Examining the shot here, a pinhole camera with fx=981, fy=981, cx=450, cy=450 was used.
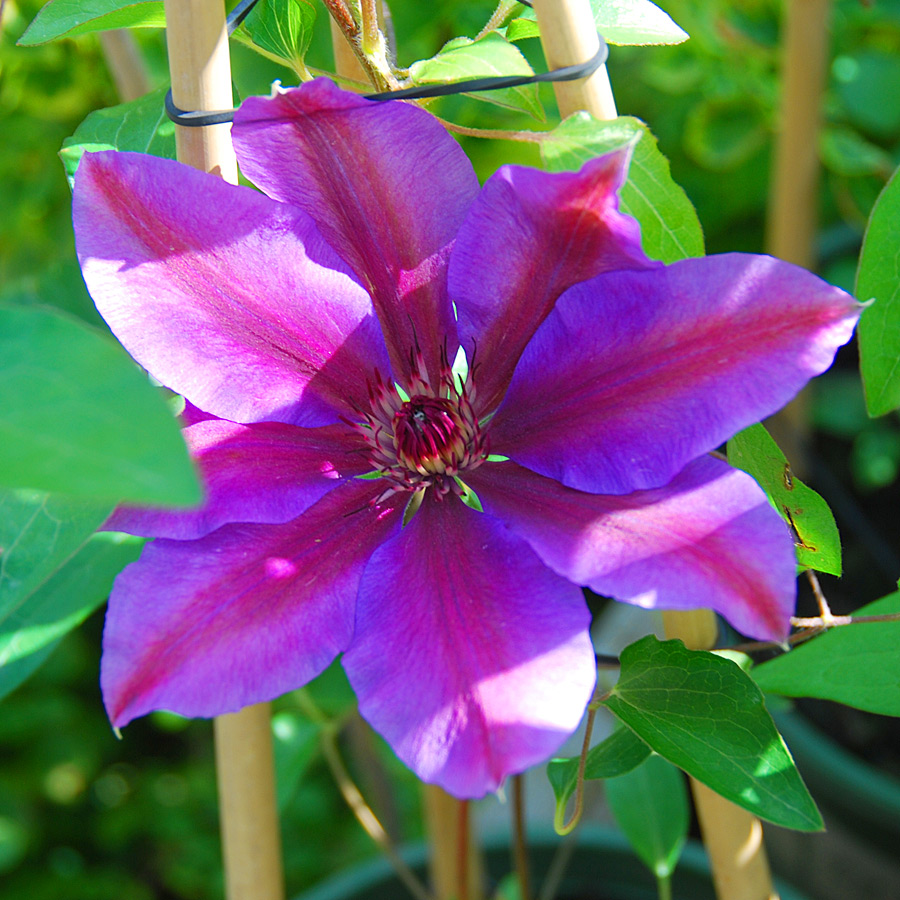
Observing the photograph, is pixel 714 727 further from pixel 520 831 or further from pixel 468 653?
pixel 520 831

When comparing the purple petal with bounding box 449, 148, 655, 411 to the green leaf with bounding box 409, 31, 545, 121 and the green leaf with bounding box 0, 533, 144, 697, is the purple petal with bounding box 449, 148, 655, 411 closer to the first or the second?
the green leaf with bounding box 409, 31, 545, 121

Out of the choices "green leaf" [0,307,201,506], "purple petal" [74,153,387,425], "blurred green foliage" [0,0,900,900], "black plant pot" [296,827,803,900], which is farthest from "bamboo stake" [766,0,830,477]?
"green leaf" [0,307,201,506]

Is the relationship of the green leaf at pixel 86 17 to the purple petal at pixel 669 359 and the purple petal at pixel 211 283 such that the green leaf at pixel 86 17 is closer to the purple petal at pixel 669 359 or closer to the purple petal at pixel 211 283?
the purple petal at pixel 211 283

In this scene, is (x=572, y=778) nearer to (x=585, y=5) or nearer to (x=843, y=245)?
(x=585, y=5)

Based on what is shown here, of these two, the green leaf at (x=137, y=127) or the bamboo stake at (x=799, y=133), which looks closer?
the green leaf at (x=137, y=127)

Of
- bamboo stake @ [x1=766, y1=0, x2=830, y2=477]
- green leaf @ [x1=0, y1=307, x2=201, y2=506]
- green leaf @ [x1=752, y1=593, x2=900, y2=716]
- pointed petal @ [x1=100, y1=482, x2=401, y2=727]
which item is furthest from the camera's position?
bamboo stake @ [x1=766, y1=0, x2=830, y2=477]

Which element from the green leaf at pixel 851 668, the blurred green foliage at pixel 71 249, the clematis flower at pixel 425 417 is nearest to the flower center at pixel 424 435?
the clematis flower at pixel 425 417
